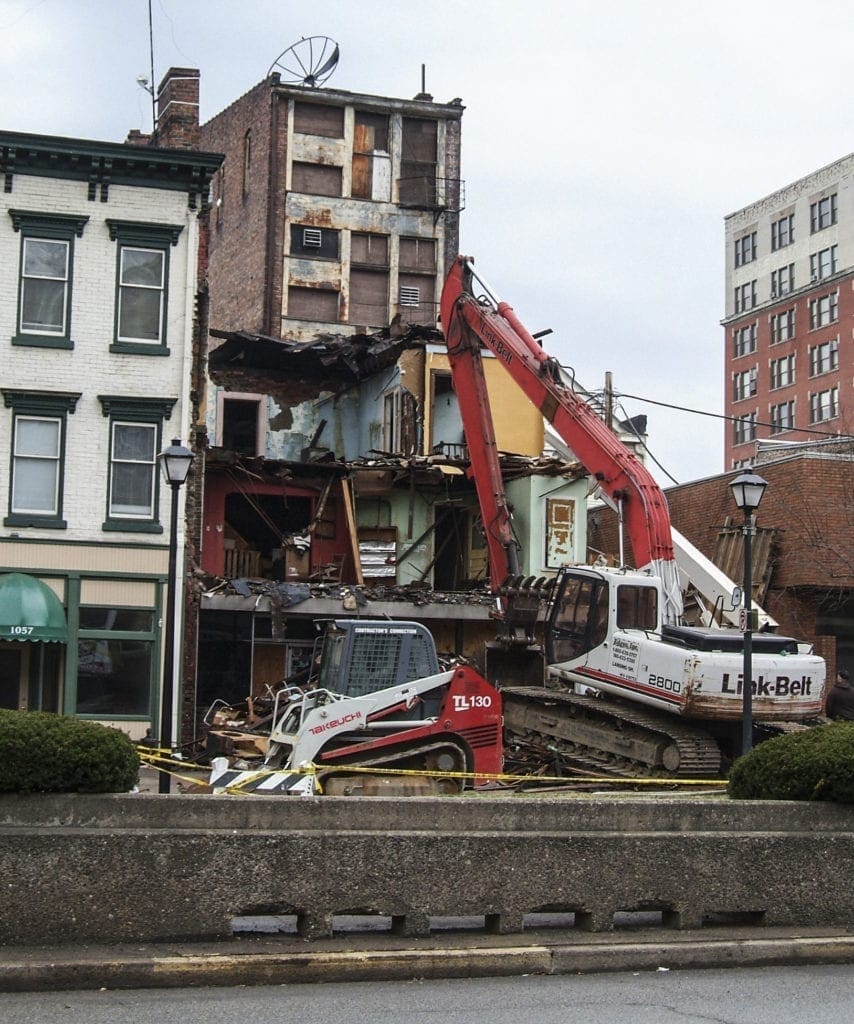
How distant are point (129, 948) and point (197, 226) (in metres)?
22.0

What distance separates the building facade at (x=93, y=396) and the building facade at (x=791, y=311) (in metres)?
55.1

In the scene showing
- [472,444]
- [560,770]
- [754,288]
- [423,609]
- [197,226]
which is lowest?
[560,770]

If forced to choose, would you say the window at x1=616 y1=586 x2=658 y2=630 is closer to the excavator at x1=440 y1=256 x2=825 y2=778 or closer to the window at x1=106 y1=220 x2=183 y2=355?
the excavator at x1=440 y1=256 x2=825 y2=778

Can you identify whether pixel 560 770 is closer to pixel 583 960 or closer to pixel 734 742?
pixel 734 742

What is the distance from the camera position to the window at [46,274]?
1140 inches

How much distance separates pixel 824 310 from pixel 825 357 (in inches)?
113

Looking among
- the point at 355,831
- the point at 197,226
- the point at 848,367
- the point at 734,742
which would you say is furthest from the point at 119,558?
the point at 848,367

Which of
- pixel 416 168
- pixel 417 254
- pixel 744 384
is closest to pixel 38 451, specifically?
pixel 417 254

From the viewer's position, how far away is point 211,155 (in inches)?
1162

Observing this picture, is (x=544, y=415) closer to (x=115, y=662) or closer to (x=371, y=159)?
(x=115, y=662)

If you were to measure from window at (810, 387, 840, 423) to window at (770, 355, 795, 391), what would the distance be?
2.93 metres

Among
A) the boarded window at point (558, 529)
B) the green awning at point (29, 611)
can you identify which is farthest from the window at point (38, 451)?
the boarded window at point (558, 529)

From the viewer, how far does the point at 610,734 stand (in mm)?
22516

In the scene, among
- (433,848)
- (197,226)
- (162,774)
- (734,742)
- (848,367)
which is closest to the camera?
(433,848)
